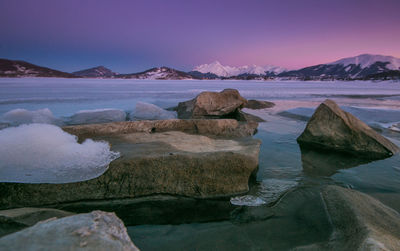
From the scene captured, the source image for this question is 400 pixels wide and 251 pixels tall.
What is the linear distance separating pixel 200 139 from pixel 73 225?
2.86 meters

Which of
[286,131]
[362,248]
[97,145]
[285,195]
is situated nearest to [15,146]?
[97,145]

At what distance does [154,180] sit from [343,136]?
13.6ft

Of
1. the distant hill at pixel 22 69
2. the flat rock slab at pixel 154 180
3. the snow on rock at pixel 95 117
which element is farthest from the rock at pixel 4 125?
the distant hill at pixel 22 69

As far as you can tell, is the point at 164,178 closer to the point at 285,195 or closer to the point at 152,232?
the point at 152,232

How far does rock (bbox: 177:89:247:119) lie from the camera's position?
7.64 metres

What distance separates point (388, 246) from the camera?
1544 mm

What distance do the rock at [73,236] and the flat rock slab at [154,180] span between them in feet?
4.41

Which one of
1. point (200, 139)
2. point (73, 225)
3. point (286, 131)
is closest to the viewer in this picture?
point (73, 225)

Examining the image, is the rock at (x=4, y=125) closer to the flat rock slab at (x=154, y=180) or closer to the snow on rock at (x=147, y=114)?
the snow on rock at (x=147, y=114)

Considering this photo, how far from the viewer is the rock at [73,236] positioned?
3.78 ft

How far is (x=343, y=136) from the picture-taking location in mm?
4805

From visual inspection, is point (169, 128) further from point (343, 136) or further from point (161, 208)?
point (343, 136)

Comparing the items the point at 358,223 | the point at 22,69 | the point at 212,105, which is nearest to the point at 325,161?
the point at 358,223

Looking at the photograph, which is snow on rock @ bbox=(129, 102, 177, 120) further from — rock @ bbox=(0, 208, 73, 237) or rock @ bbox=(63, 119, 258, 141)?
rock @ bbox=(0, 208, 73, 237)
